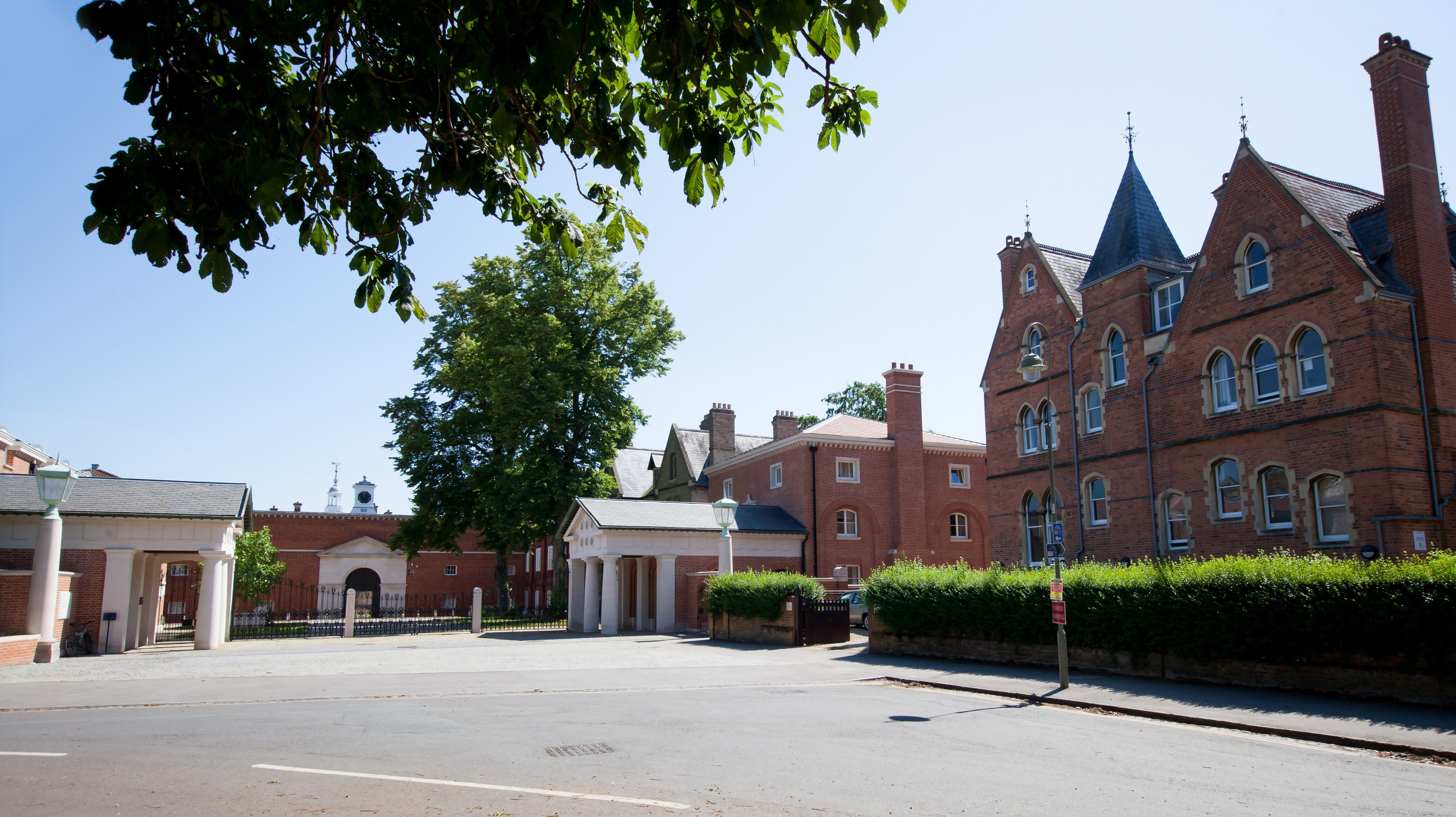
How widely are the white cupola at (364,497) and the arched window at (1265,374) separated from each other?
5587 centimetres

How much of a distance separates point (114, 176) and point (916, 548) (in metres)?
38.5

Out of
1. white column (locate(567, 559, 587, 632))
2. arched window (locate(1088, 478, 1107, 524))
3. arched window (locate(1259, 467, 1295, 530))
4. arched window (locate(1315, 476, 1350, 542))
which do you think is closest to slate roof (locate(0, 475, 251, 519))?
white column (locate(567, 559, 587, 632))

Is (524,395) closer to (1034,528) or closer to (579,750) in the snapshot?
(1034,528)

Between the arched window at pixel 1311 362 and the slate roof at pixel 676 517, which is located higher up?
the arched window at pixel 1311 362

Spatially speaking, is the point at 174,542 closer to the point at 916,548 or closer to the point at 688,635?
the point at 688,635

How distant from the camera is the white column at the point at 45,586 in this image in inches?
850

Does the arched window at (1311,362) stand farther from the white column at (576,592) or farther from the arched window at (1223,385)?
the white column at (576,592)

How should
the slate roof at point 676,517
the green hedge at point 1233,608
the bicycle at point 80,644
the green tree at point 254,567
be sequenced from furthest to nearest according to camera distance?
the green tree at point 254,567 < the slate roof at point 676,517 < the bicycle at point 80,644 < the green hedge at point 1233,608

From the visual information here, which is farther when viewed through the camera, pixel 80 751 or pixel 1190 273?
pixel 1190 273

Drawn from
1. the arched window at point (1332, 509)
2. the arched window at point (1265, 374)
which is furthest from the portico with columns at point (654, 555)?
the arched window at point (1332, 509)

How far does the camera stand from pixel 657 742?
33.5ft

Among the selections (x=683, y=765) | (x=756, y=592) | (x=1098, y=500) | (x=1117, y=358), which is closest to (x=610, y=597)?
(x=756, y=592)

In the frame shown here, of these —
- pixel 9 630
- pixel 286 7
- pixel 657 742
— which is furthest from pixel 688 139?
pixel 9 630

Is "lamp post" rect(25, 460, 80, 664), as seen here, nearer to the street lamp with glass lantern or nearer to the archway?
the street lamp with glass lantern
